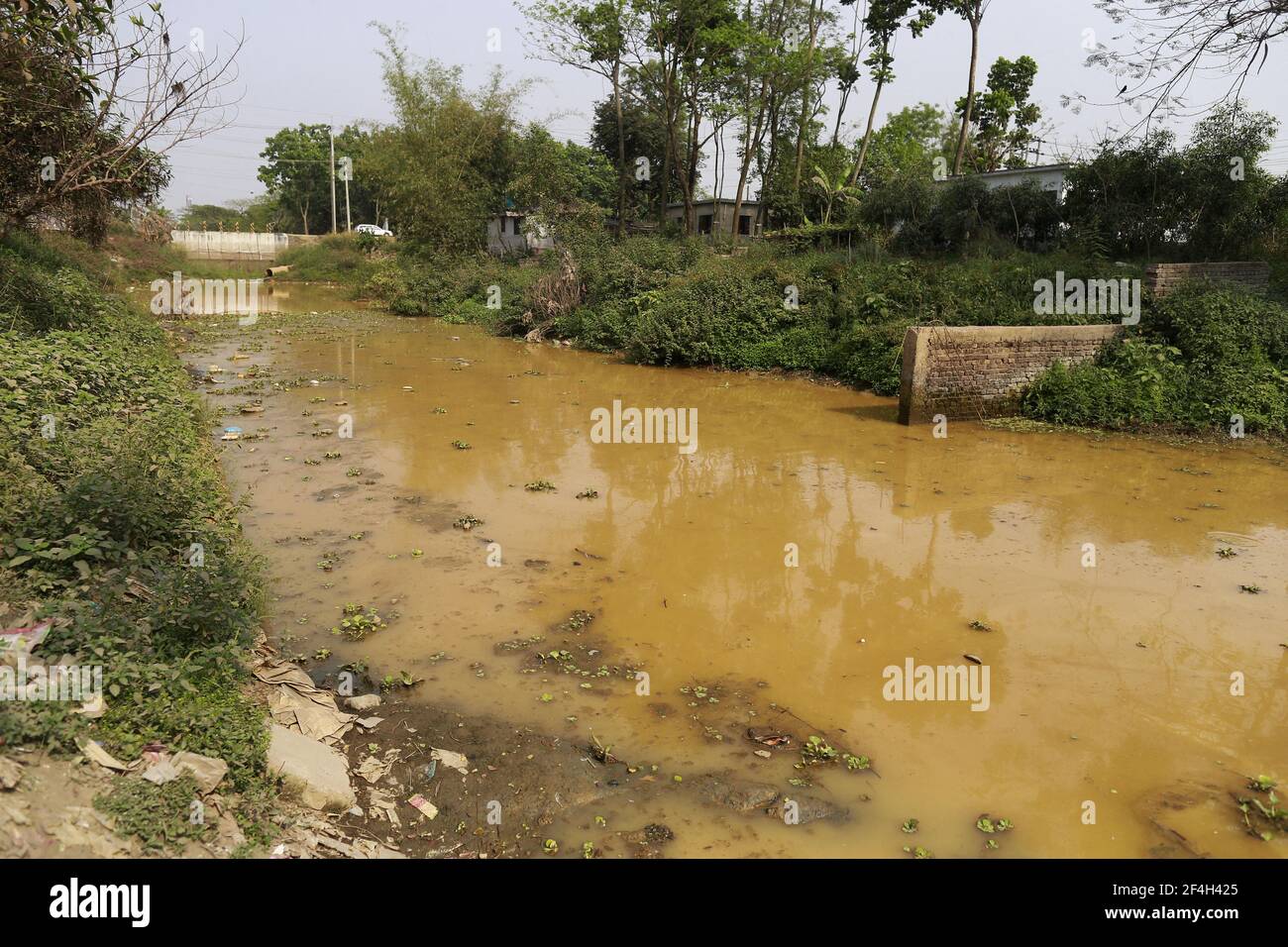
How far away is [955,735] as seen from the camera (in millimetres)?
4469

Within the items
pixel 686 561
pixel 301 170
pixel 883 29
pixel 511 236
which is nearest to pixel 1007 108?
pixel 883 29

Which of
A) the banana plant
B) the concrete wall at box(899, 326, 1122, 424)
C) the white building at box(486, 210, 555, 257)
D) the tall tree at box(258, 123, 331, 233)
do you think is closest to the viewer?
the concrete wall at box(899, 326, 1122, 424)

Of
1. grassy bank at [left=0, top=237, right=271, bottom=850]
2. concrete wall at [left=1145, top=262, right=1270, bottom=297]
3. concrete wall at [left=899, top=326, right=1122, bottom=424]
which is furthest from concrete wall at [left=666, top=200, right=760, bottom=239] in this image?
grassy bank at [left=0, top=237, right=271, bottom=850]

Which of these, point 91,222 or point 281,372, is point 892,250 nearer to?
point 281,372

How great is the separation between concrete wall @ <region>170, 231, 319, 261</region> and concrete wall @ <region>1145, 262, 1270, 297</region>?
38.5 m

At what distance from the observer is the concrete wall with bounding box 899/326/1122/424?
1149 centimetres

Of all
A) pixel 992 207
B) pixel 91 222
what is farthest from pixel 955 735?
pixel 992 207

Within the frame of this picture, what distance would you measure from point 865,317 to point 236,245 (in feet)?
119

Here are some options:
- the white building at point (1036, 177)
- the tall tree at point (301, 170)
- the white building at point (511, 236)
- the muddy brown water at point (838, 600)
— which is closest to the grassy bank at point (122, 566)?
the muddy brown water at point (838, 600)

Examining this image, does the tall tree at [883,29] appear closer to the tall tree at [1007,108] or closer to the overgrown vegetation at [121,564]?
the tall tree at [1007,108]

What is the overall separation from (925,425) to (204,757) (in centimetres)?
1028

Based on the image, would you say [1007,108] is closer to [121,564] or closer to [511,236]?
[511,236]

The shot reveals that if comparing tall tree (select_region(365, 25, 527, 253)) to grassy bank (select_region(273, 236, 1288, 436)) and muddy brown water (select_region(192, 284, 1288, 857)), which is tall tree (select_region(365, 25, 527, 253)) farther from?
muddy brown water (select_region(192, 284, 1288, 857))

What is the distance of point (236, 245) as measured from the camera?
40.8 metres
